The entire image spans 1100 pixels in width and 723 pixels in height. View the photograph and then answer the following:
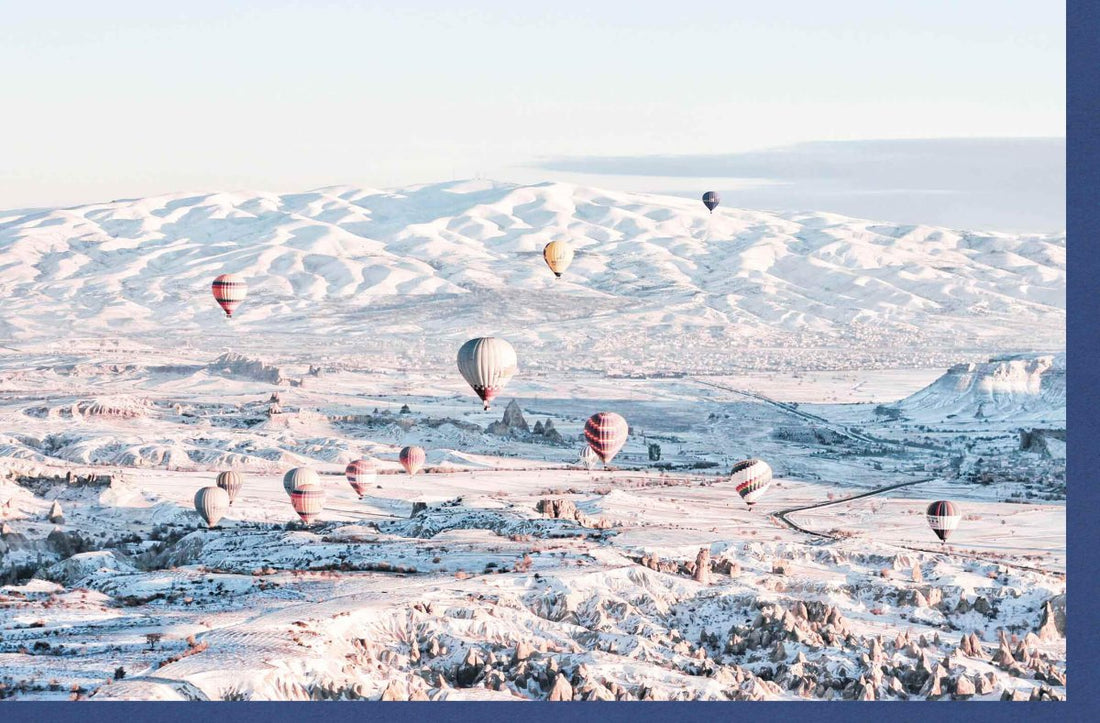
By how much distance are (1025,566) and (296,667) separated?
29470mm

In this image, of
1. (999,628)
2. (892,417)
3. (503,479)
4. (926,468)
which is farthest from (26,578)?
(892,417)

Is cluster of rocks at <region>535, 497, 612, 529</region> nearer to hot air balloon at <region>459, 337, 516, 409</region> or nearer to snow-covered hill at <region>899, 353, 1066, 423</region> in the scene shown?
hot air balloon at <region>459, 337, 516, 409</region>

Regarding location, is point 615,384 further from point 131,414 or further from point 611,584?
point 611,584

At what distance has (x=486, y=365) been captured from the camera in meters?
61.7

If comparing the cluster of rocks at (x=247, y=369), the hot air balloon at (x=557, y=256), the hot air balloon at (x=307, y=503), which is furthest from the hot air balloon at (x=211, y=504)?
the cluster of rocks at (x=247, y=369)

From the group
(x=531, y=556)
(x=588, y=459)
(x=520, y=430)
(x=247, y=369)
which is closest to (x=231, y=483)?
(x=531, y=556)

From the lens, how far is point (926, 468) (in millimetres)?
92250

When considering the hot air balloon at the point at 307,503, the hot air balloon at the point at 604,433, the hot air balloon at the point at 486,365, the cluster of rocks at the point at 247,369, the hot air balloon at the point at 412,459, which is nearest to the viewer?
the hot air balloon at the point at 307,503

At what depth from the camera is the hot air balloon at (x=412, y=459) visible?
3187 inches

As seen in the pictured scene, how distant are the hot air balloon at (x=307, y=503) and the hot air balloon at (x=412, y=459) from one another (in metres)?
18.9

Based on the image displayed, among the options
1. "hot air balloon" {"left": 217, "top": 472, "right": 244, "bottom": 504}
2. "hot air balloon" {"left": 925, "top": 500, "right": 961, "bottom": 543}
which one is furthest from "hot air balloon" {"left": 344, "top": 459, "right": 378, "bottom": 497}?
"hot air balloon" {"left": 925, "top": 500, "right": 961, "bottom": 543}

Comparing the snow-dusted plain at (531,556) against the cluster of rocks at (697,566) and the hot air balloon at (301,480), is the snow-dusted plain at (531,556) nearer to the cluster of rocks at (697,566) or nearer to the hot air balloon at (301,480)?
the cluster of rocks at (697,566)

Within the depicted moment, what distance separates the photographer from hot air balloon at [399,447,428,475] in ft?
266

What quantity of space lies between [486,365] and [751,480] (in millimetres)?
11829
